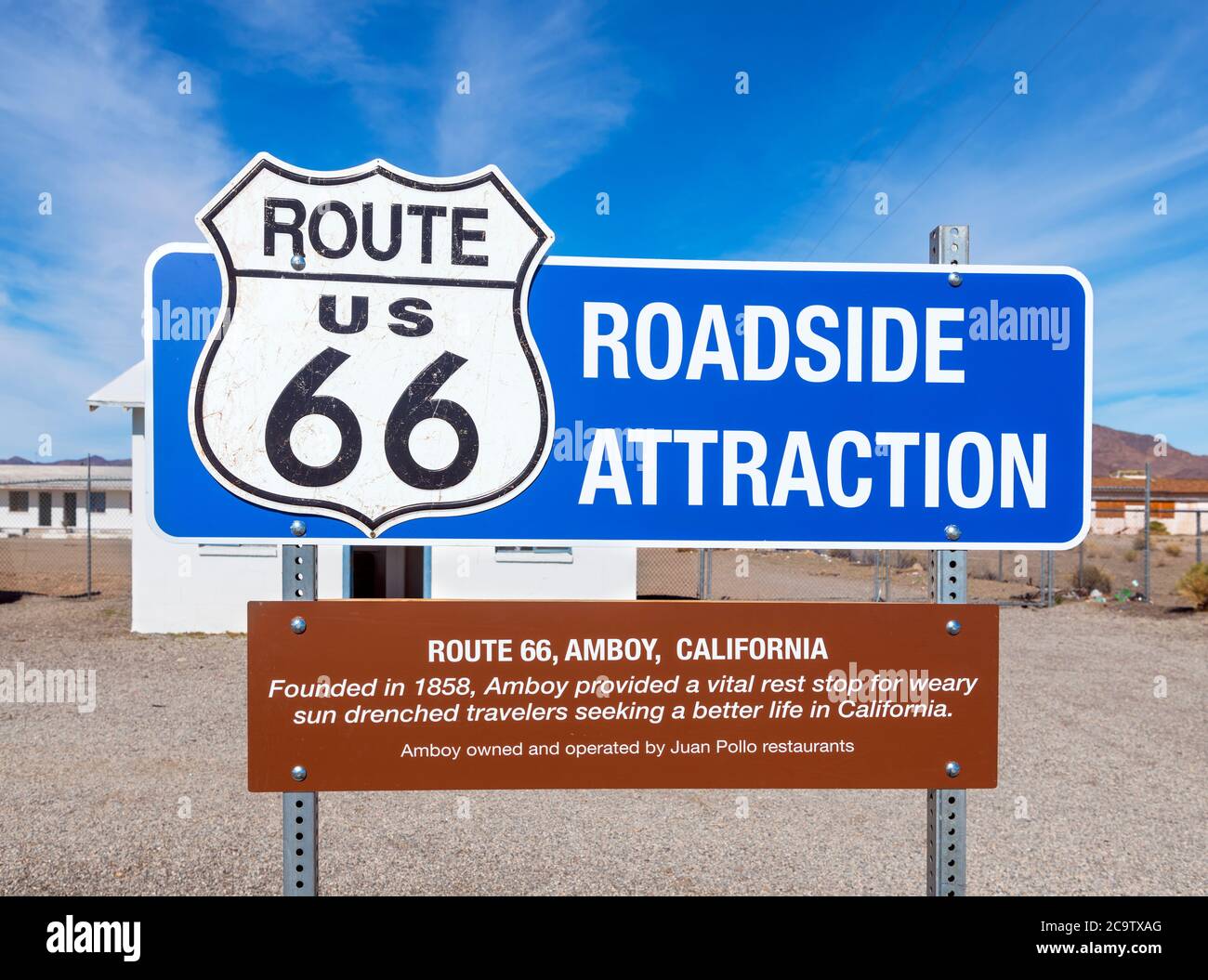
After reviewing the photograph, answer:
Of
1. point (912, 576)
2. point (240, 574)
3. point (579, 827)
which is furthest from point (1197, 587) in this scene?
point (240, 574)

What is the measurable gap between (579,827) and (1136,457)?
667 ft

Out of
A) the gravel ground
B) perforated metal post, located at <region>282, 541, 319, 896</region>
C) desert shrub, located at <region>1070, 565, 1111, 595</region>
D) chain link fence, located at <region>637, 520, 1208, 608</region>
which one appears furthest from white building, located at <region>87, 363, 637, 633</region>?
desert shrub, located at <region>1070, 565, 1111, 595</region>

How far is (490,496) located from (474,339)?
1.64 feet

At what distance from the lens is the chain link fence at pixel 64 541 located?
655 inches

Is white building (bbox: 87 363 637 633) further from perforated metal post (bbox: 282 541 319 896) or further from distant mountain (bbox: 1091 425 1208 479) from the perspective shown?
distant mountain (bbox: 1091 425 1208 479)

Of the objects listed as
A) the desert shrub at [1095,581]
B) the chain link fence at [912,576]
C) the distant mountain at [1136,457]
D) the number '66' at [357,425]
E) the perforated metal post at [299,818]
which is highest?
the distant mountain at [1136,457]

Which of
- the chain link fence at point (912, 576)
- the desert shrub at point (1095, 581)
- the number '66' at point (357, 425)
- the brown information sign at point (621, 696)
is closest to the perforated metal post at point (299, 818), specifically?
the brown information sign at point (621, 696)

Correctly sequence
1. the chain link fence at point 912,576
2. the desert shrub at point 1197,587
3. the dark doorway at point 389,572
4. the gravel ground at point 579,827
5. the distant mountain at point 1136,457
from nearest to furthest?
the gravel ground at point 579,827 → the desert shrub at point 1197,587 → the dark doorway at point 389,572 → the chain link fence at point 912,576 → the distant mountain at point 1136,457

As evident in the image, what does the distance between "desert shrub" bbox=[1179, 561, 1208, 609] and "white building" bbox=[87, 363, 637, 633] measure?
416 inches

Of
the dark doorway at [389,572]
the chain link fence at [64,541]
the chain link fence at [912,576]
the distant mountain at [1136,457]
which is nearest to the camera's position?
the dark doorway at [389,572]

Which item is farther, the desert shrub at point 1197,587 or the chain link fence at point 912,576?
the chain link fence at point 912,576

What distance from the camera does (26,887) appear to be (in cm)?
352

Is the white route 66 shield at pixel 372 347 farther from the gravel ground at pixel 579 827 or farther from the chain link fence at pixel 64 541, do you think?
the chain link fence at pixel 64 541

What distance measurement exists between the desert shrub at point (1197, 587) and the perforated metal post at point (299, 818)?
53.8 ft
